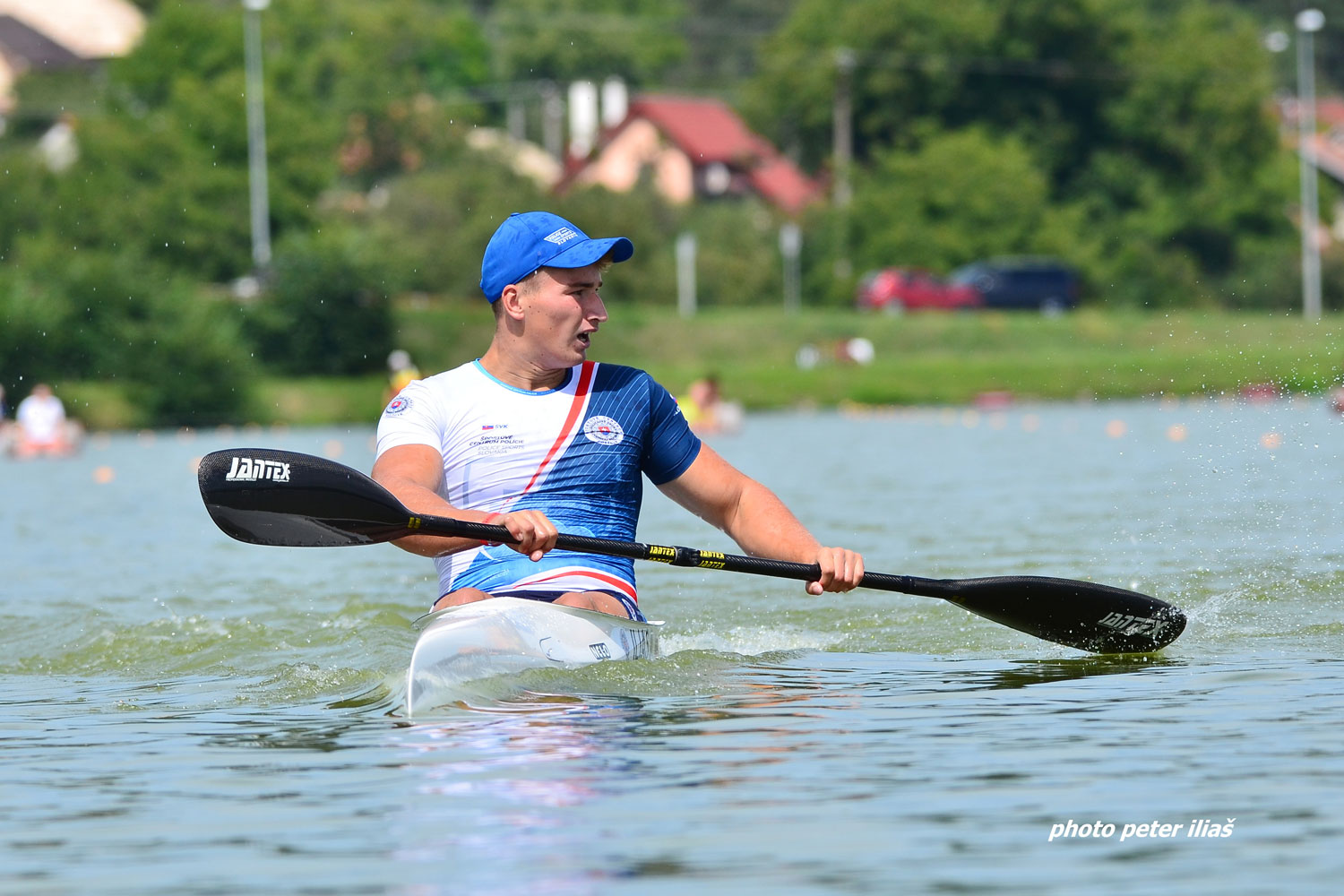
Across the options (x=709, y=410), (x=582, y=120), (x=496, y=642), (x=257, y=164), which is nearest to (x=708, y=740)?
(x=496, y=642)

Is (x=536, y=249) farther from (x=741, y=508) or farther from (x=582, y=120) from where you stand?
(x=582, y=120)

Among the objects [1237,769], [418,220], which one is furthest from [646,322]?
[1237,769]

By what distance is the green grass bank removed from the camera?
40.2 metres

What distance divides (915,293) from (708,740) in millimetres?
46064

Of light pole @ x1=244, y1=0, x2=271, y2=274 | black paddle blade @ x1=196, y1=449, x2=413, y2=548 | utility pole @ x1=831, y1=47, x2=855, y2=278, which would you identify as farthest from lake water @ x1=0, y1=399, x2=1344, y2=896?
utility pole @ x1=831, y1=47, x2=855, y2=278

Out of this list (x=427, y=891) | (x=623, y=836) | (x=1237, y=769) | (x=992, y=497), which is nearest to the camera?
(x=427, y=891)

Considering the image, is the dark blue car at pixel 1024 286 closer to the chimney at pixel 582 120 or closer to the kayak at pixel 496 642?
the chimney at pixel 582 120

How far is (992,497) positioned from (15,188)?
39.0m

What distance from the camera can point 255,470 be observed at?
690 centimetres

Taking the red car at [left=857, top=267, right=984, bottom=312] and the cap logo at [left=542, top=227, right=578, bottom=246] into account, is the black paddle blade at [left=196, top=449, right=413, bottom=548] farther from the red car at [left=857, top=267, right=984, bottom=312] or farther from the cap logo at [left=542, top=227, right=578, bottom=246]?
the red car at [left=857, top=267, right=984, bottom=312]

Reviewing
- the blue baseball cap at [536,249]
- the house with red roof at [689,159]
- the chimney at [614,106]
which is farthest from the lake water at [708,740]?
the chimney at [614,106]

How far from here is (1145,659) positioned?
8.16 m

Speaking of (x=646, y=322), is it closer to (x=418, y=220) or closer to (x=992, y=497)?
(x=418, y=220)

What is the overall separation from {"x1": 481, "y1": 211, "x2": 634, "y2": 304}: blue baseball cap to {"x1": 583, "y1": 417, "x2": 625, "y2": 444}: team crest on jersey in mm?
527
